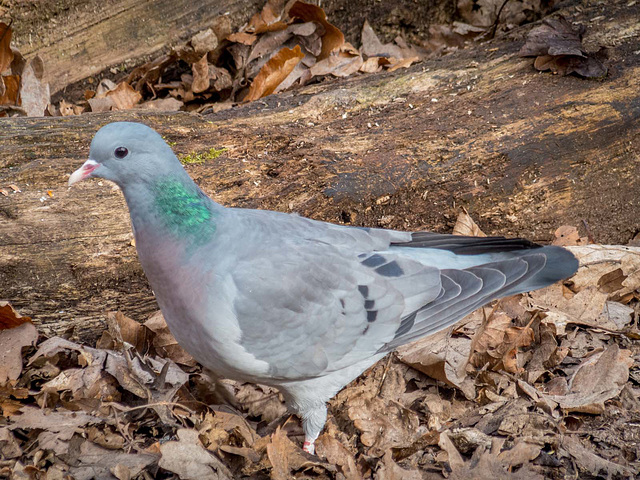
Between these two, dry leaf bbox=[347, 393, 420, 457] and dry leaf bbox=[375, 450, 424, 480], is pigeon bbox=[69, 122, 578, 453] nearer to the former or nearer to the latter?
dry leaf bbox=[347, 393, 420, 457]

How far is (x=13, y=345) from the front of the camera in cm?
309

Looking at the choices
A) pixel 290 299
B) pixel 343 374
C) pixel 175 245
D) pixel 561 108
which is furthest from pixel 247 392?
A: pixel 561 108

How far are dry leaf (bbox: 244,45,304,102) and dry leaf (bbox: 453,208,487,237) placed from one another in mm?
1784

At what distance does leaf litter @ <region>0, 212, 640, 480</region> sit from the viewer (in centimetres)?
262

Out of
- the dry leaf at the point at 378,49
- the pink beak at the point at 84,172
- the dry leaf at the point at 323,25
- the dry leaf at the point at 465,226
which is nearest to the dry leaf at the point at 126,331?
the pink beak at the point at 84,172

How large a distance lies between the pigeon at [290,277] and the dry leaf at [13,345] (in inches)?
33.2

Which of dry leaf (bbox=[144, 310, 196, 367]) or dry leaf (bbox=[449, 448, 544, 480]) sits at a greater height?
dry leaf (bbox=[144, 310, 196, 367])

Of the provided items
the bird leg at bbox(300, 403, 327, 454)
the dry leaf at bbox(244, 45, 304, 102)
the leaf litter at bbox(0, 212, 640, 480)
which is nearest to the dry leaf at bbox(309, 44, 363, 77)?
the dry leaf at bbox(244, 45, 304, 102)

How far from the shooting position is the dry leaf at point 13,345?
299 cm

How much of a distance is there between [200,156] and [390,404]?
1639 millimetres

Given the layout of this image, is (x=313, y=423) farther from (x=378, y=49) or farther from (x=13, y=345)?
(x=378, y=49)

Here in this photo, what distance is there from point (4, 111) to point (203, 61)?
149 centimetres

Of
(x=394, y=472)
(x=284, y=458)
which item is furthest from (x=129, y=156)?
(x=394, y=472)

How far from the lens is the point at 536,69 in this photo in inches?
156
